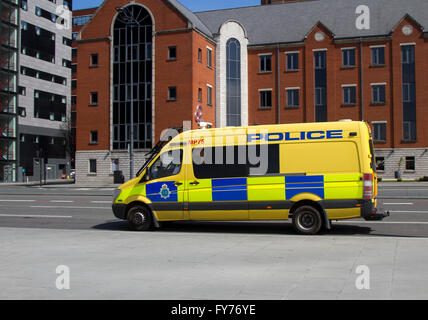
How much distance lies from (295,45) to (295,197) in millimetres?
39253

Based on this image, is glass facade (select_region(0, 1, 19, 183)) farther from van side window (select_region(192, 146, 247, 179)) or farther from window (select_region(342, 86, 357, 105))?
van side window (select_region(192, 146, 247, 179))

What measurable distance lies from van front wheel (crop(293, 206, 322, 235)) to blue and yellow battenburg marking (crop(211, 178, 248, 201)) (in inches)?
50.4

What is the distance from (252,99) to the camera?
49375mm

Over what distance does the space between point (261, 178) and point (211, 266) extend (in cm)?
446

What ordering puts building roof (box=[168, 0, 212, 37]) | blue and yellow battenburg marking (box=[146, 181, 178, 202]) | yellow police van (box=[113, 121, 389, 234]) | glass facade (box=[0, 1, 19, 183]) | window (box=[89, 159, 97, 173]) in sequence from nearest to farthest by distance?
yellow police van (box=[113, 121, 389, 234])
blue and yellow battenburg marking (box=[146, 181, 178, 202])
building roof (box=[168, 0, 212, 37])
window (box=[89, 159, 97, 173])
glass facade (box=[0, 1, 19, 183])

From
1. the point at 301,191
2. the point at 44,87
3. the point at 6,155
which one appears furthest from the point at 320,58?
the point at 44,87

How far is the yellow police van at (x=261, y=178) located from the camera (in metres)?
11.3

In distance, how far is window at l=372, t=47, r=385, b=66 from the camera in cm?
4631

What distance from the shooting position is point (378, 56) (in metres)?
46.5

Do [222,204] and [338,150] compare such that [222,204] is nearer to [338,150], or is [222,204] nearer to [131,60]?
[338,150]

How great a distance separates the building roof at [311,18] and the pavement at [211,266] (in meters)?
40.9

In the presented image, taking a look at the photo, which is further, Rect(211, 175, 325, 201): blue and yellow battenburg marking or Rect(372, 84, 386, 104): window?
Rect(372, 84, 386, 104): window

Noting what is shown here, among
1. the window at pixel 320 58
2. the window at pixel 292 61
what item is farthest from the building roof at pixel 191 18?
the window at pixel 320 58

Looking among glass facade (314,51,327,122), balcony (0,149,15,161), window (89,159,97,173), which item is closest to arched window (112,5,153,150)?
window (89,159,97,173)
